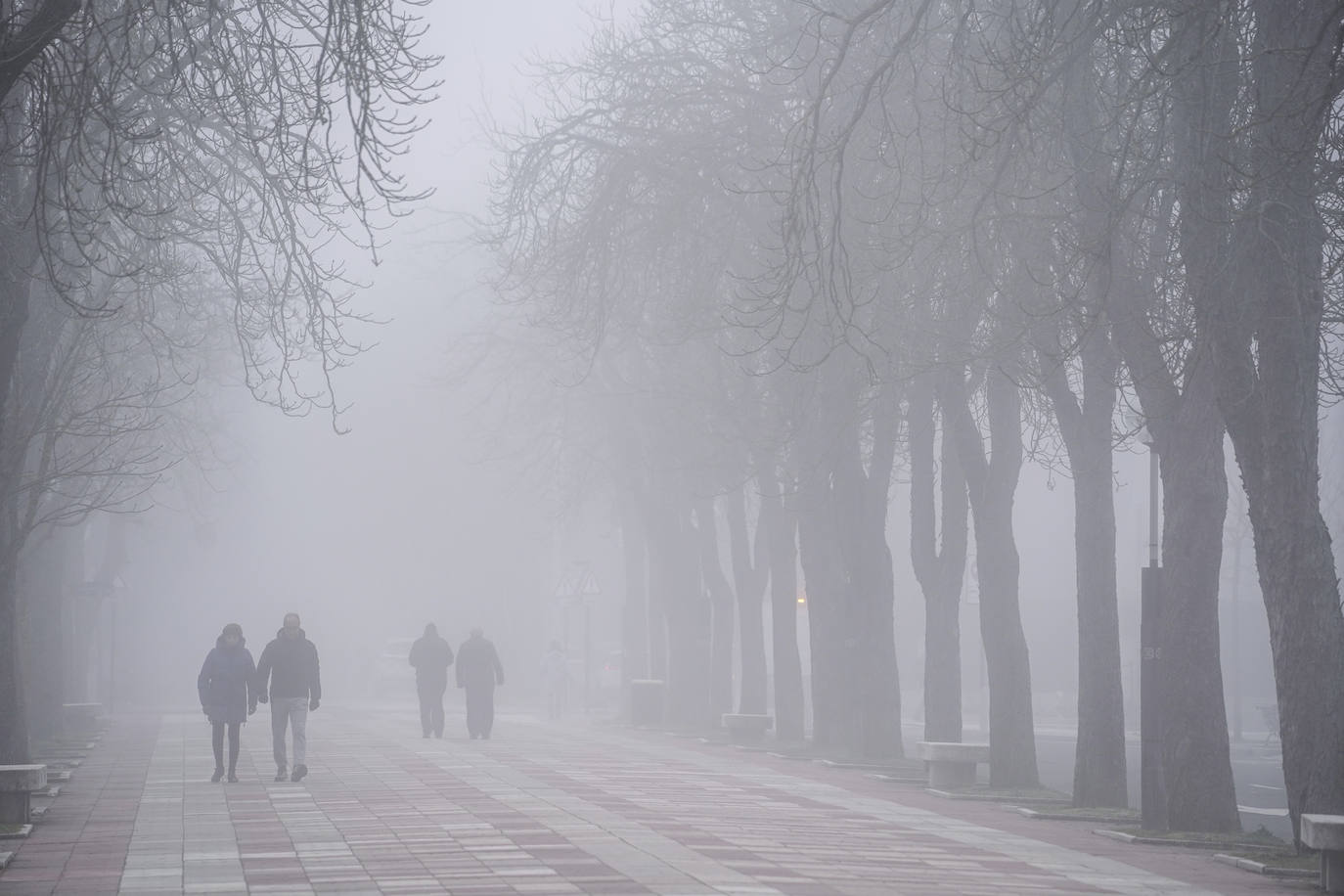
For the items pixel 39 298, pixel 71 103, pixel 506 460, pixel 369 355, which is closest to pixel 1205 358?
pixel 71 103

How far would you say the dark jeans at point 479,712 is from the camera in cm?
3406

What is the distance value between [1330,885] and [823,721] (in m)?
16.7

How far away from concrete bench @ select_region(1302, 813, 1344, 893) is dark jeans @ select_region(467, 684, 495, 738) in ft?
72.6

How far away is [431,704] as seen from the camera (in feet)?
114

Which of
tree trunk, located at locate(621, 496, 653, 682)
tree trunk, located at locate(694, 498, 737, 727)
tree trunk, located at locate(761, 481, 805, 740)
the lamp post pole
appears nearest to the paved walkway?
the lamp post pole

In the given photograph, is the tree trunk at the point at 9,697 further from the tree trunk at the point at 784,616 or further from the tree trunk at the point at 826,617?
the tree trunk at the point at 784,616

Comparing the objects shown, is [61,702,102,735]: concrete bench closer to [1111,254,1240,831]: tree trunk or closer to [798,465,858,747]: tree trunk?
[798,465,858,747]: tree trunk

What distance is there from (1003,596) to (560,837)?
9.14 metres

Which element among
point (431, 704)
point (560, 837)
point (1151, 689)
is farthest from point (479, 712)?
point (560, 837)

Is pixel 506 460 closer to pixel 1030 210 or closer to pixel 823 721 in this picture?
pixel 823 721

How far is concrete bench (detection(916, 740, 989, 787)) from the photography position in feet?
72.8

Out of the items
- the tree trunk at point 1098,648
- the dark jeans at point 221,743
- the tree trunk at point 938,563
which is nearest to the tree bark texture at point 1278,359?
the tree trunk at point 1098,648

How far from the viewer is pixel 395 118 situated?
14141mm

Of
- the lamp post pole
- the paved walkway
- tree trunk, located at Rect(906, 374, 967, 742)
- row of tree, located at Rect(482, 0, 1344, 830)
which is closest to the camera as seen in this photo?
the paved walkway
